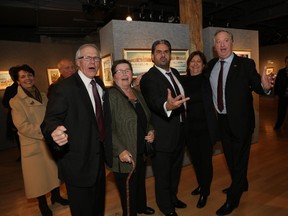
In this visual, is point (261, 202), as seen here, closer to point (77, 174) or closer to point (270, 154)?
point (270, 154)

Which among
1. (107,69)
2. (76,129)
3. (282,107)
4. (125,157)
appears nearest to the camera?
(76,129)

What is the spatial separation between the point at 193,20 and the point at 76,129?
3781mm

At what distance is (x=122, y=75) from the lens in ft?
8.07

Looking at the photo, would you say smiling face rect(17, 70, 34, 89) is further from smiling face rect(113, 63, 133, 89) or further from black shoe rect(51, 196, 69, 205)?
black shoe rect(51, 196, 69, 205)

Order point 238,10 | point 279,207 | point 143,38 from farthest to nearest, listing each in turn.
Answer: point 238,10, point 143,38, point 279,207

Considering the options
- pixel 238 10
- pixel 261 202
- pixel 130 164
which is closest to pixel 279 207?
pixel 261 202

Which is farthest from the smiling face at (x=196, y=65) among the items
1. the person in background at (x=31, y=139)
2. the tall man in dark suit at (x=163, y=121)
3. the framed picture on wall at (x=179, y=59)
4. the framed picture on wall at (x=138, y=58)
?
the person in background at (x=31, y=139)

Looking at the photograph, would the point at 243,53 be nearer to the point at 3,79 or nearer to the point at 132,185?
the point at 132,185

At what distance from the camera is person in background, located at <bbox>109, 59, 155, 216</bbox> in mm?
2359

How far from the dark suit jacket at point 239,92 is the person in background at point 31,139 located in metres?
2.29

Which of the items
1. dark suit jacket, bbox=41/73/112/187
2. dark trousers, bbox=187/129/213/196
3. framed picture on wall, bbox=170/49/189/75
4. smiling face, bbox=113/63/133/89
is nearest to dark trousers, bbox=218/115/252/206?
dark trousers, bbox=187/129/213/196

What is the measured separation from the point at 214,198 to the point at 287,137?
3.91 metres

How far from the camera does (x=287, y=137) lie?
6.20 meters

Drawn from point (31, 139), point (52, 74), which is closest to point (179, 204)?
point (31, 139)
